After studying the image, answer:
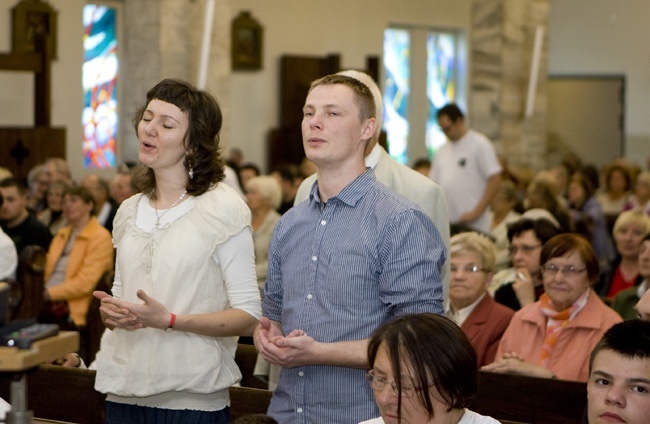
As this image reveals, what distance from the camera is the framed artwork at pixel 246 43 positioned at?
46.1 feet

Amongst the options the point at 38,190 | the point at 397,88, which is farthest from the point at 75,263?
the point at 397,88

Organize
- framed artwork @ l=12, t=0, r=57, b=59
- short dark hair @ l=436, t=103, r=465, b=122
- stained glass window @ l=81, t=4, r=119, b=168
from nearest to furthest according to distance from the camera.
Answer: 1. short dark hair @ l=436, t=103, r=465, b=122
2. framed artwork @ l=12, t=0, r=57, b=59
3. stained glass window @ l=81, t=4, r=119, b=168

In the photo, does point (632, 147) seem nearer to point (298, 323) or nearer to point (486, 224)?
point (486, 224)

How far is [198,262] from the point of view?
9.87ft

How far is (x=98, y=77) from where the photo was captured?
41.8ft

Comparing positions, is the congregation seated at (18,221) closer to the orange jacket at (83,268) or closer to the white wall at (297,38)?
the orange jacket at (83,268)

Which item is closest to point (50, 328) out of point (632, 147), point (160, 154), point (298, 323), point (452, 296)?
point (298, 323)

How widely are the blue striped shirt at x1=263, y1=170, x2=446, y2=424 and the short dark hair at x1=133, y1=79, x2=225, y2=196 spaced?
395 millimetres

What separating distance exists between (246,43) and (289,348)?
467 inches

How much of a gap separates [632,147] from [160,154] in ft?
54.7

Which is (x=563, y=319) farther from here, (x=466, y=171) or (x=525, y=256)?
(x=466, y=171)

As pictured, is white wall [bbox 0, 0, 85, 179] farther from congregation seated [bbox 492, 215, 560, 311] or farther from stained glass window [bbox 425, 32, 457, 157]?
congregation seated [bbox 492, 215, 560, 311]

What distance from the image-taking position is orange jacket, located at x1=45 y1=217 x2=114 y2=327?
6954 mm

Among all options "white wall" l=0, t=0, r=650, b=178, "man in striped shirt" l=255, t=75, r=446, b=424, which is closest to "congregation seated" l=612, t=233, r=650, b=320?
"man in striped shirt" l=255, t=75, r=446, b=424
